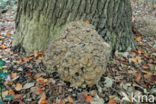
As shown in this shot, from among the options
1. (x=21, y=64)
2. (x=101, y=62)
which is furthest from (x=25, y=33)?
(x=101, y=62)

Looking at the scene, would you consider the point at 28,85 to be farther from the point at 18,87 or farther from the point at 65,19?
the point at 65,19

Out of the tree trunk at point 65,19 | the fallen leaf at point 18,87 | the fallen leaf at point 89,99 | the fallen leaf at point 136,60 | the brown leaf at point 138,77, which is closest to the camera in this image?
the fallen leaf at point 89,99

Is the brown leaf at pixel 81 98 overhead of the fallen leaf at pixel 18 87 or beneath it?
beneath

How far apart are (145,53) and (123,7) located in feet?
3.16

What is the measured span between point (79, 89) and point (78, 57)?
1.42 ft

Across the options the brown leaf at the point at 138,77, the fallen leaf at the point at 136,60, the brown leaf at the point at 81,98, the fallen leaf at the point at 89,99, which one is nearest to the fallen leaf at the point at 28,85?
the brown leaf at the point at 81,98

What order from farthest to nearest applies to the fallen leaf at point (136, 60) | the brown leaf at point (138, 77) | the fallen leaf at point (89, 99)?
the fallen leaf at point (136, 60) < the brown leaf at point (138, 77) < the fallen leaf at point (89, 99)

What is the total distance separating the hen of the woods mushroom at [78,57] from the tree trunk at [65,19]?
0.36m

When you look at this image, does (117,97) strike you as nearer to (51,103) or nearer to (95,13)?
(51,103)

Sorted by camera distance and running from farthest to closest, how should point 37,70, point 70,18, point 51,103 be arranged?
point 70,18, point 37,70, point 51,103

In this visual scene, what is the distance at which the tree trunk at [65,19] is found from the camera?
2459 mm

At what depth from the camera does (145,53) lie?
9.50ft

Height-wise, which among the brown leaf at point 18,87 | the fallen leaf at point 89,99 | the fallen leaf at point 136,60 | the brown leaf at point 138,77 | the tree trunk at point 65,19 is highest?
the tree trunk at point 65,19

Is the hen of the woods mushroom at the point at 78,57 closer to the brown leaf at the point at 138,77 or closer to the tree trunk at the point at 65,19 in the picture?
the tree trunk at the point at 65,19
